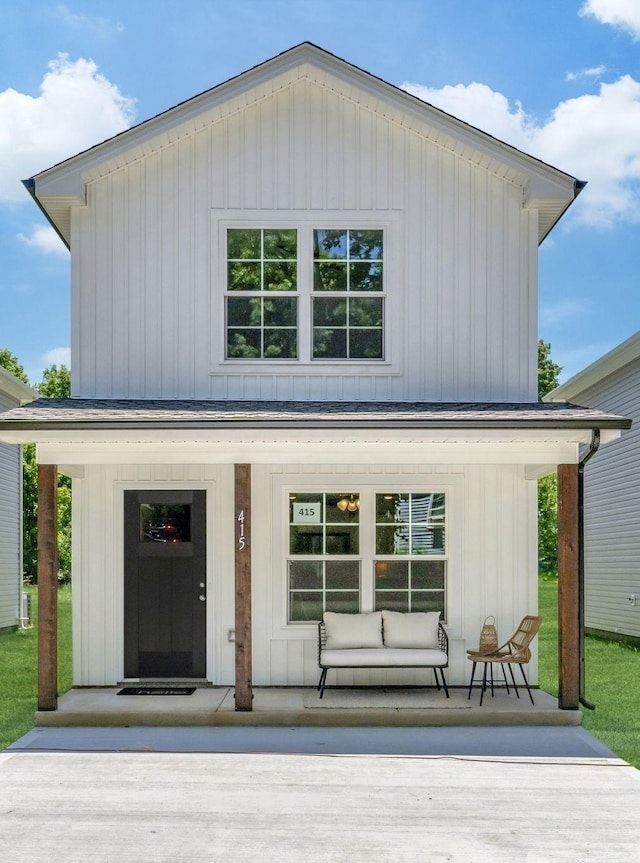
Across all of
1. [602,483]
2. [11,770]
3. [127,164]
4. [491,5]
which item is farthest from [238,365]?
[491,5]

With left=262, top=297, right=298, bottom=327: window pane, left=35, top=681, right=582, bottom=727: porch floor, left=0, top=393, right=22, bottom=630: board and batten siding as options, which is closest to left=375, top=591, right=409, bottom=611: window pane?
left=35, top=681, right=582, bottom=727: porch floor

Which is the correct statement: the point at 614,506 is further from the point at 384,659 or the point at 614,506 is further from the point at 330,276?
the point at 384,659

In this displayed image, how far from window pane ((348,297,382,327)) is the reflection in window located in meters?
2.68

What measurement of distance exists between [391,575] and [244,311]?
127 inches

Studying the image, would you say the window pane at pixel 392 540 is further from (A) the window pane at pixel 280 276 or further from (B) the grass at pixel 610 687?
(A) the window pane at pixel 280 276

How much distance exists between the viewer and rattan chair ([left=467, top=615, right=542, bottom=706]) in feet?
27.1

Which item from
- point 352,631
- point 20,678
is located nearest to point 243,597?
point 352,631

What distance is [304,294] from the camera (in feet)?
31.3

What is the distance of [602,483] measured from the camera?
1586 centimetres

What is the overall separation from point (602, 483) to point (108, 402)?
10028 mm

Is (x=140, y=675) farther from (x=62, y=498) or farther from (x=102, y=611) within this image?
(x=62, y=498)

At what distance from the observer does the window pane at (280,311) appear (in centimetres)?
954

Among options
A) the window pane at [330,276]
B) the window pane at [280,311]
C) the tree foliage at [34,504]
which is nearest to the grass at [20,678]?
the window pane at [280,311]

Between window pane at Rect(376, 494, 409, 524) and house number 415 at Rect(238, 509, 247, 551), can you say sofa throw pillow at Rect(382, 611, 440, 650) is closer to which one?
window pane at Rect(376, 494, 409, 524)
